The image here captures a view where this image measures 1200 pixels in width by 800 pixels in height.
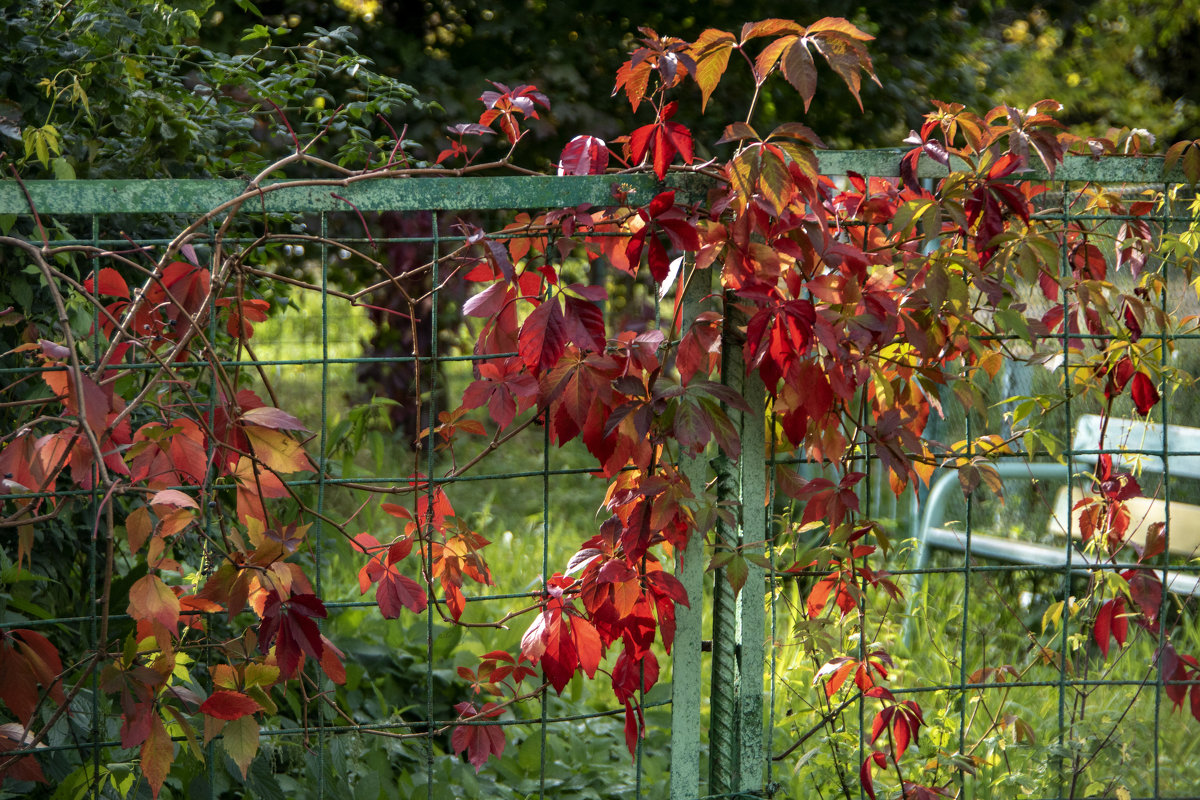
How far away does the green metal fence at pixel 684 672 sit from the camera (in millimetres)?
1510

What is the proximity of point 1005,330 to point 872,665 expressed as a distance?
59cm

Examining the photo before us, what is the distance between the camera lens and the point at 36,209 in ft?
4.71

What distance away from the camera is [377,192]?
59.1 inches

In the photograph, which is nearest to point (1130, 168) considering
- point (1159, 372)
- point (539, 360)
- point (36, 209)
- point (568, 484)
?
point (1159, 372)

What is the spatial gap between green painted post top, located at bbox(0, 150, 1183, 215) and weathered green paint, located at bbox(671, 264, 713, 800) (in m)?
0.21

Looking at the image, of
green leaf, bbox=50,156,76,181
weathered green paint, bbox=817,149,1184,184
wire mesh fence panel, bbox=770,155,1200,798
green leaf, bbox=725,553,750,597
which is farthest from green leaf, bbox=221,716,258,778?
weathered green paint, bbox=817,149,1184,184

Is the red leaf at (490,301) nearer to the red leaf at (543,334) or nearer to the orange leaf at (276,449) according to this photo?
the red leaf at (543,334)

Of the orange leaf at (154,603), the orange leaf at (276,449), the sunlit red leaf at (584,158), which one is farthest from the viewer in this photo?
the sunlit red leaf at (584,158)

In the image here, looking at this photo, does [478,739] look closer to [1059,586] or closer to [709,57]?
[709,57]

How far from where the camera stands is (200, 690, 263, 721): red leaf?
1379mm

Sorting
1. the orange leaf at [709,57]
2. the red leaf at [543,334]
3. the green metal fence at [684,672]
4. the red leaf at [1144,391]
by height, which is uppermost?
the orange leaf at [709,57]

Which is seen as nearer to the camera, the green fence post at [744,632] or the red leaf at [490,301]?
the red leaf at [490,301]

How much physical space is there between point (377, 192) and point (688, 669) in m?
0.88

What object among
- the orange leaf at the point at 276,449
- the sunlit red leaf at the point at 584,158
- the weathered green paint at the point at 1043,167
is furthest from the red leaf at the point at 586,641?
the weathered green paint at the point at 1043,167
